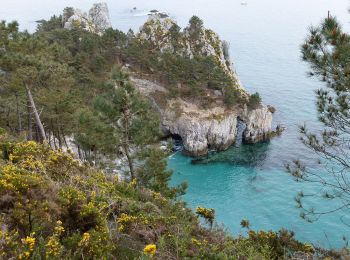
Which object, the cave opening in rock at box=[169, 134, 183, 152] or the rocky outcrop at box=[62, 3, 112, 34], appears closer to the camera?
the cave opening in rock at box=[169, 134, 183, 152]

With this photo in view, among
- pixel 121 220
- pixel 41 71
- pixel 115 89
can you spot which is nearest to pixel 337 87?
pixel 121 220

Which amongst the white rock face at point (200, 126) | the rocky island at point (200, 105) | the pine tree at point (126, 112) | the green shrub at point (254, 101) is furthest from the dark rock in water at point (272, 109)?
the pine tree at point (126, 112)

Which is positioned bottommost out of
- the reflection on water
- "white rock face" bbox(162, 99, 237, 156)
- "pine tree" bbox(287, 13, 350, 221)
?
the reflection on water

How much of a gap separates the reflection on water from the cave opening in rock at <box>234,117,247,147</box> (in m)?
1.29

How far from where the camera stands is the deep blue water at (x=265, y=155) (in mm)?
34219

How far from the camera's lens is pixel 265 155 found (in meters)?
48.5

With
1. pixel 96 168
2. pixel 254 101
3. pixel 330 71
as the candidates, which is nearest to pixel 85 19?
pixel 254 101

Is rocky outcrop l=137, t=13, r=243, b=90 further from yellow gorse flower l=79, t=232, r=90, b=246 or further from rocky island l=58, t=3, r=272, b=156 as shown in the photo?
yellow gorse flower l=79, t=232, r=90, b=246

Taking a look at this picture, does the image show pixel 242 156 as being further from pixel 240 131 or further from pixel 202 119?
pixel 240 131

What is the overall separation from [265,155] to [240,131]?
8.35 m

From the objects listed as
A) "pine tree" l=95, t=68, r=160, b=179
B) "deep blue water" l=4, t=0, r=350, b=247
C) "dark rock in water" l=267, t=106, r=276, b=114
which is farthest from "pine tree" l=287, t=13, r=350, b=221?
"dark rock in water" l=267, t=106, r=276, b=114

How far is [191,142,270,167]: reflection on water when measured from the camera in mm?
46625

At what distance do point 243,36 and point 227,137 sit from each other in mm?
61529

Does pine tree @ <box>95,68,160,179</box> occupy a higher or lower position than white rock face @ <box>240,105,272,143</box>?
higher
